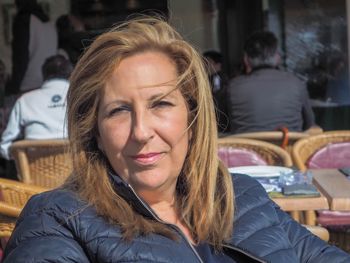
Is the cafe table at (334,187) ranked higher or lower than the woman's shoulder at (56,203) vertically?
lower

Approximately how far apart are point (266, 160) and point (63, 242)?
2083 millimetres

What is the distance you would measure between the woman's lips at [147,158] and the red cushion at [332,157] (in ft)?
6.83

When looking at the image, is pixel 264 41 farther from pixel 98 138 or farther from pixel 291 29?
pixel 98 138

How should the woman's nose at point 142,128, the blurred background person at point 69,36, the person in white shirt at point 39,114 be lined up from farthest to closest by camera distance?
the blurred background person at point 69,36, the person in white shirt at point 39,114, the woman's nose at point 142,128

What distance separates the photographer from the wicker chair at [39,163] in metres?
4.02

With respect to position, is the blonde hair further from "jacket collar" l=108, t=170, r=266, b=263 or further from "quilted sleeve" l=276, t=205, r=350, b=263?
"quilted sleeve" l=276, t=205, r=350, b=263

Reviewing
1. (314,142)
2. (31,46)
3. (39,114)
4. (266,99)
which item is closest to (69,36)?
(31,46)

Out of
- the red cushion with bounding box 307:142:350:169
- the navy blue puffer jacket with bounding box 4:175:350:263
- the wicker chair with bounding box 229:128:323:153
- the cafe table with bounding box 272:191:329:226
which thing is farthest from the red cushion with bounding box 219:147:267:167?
the navy blue puffer jacket with bounding box 4:175:350:263

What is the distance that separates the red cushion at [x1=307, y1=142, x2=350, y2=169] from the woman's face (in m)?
2.03

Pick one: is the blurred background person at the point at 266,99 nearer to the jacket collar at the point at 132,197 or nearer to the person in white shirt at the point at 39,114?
the person in white shirt at the point at 39,114

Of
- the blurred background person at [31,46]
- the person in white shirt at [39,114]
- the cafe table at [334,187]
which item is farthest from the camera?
the blurred background person at [31,46]

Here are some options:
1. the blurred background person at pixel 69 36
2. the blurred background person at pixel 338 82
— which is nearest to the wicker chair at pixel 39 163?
the blurred background person at pixel 69 36

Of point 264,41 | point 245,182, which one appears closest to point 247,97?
point 264,41

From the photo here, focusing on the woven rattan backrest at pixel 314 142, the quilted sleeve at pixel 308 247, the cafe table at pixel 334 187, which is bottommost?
the woven rattan backrest at pixel 314 142
